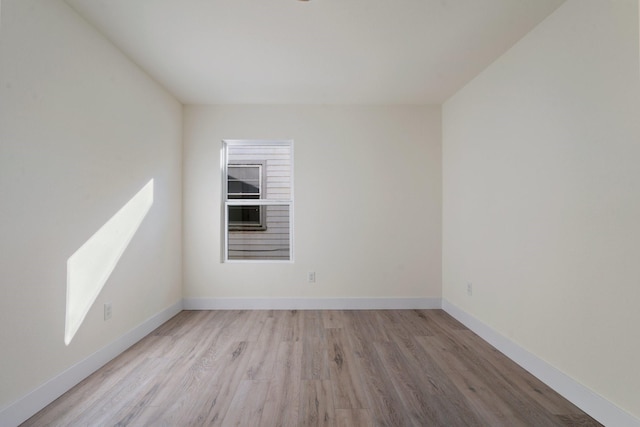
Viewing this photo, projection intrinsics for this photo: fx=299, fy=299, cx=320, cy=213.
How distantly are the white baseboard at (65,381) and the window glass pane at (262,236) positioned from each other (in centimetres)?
126

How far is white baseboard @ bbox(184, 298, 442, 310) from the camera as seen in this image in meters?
3.66

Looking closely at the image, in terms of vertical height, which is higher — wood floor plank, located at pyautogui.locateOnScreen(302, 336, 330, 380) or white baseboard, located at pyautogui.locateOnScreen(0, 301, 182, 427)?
white baseboard, located at pyautogui.locateOnScreen(0, 301, 182, 427)

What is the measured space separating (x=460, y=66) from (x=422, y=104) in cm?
98

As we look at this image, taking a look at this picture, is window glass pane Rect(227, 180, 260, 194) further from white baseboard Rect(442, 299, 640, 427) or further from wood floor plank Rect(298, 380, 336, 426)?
white baseboard Rect(442, 299, 640, 427)

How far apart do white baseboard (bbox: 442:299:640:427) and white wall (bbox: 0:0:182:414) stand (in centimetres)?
317

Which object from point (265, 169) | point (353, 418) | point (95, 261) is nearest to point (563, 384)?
point (353, 418)

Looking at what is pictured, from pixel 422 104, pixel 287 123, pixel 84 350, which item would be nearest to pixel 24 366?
pixel 84 350

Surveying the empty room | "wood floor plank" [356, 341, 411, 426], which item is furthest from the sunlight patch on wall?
"wood floor plank" [356, 341, 411, 426]

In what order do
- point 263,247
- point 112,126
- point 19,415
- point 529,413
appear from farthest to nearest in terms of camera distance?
point 263,247 → point 112,126 → point 529,413 → point 19,415

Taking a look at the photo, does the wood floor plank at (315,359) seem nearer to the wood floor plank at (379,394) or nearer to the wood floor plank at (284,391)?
the wood floor plank at (284,391)

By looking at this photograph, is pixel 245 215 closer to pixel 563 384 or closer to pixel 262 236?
pixel 262 236

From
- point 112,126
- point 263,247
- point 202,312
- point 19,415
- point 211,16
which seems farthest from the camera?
point 263,247

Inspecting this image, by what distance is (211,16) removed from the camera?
2055 mm

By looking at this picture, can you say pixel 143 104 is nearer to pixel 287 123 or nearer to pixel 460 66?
pixel 287 123
